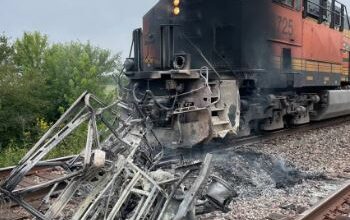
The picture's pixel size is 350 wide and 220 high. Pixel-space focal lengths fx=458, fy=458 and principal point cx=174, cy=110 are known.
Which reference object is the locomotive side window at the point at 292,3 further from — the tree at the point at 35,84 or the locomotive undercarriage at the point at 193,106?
the tree at the point at 35,84

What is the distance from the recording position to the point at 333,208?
4805 millimetres

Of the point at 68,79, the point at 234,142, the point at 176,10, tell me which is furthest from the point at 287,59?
the point at 68,79

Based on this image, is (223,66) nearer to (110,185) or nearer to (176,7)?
(176,7)

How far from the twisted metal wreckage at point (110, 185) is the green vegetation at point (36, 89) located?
5.31m

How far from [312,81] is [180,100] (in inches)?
167

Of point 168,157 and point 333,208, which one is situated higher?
point 168,157

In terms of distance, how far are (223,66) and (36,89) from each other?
8.11 meters

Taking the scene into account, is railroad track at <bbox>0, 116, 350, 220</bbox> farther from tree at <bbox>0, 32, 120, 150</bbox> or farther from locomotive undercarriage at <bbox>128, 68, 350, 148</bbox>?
tree at <bbox>0, 32, 120, 150</bbox>

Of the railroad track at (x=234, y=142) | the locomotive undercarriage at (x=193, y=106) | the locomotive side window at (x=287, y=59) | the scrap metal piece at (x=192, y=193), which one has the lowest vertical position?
the railroad track at (x=234, y=142)

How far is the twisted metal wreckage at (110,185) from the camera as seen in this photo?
11.8ft

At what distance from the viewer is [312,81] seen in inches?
409

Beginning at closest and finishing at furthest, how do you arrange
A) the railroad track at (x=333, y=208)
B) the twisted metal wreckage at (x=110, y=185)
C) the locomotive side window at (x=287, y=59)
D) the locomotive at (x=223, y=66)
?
1. the twisted metal wreckage at (x=110, y=185)
2. the railroad track at (x=333, y=208)
3. the locomotive at (x=223, y=66)
4. the locomotive side window at (x=287, y=59)

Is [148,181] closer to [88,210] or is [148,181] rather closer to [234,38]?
[88,210]

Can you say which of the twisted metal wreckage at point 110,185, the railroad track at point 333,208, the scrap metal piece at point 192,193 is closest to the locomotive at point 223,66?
the twisted metal wreckage at point 110,185
